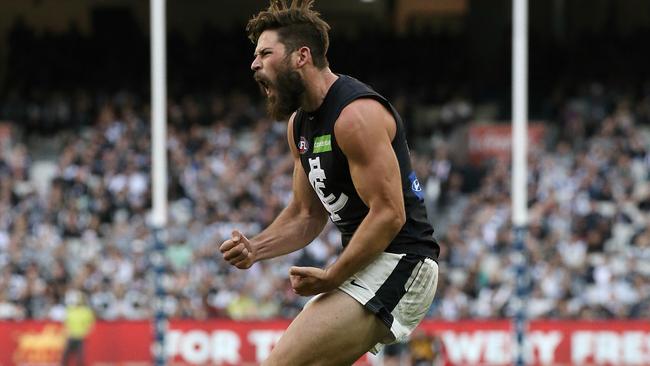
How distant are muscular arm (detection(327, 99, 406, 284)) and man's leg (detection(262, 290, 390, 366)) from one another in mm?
144

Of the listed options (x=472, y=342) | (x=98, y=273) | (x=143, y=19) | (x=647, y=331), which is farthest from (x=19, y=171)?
(x=647, y=331)

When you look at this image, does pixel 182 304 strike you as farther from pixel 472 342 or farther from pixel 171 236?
pixel 472 342

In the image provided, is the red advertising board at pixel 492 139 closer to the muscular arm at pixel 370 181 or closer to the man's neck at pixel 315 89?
the man's neck at pixel 315 89

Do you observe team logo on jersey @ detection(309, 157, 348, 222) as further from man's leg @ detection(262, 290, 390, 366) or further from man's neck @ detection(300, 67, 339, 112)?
man's leg @ detection(262, 290, 390, 366)

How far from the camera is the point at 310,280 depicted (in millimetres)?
4988

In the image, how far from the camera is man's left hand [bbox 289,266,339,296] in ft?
16.3

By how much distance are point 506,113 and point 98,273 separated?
872 cm

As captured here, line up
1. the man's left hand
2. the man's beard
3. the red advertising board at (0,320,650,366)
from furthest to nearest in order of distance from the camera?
the red advertising board at (0,320,650,366) → the man's beard → the man's left hand

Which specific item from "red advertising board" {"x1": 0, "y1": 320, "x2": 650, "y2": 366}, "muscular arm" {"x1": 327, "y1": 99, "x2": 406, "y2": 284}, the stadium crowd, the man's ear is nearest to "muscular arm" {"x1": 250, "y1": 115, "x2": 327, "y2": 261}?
the man's ear

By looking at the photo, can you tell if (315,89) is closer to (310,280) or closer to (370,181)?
(370,181)

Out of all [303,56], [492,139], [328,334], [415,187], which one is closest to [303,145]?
[303,56]

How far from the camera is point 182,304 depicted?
18.0 m

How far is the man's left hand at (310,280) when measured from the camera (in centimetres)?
496

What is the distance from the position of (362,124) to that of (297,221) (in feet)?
2.48
